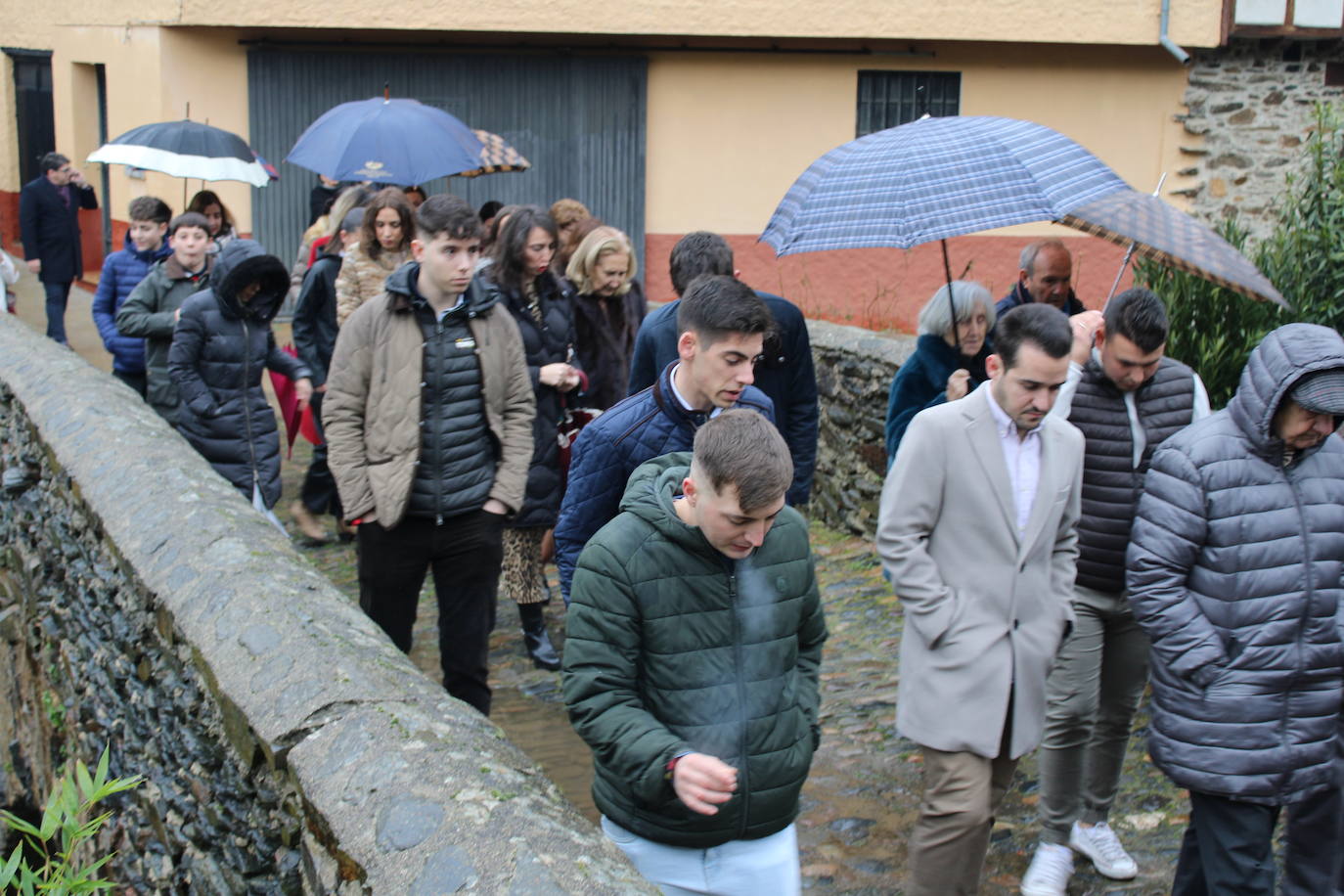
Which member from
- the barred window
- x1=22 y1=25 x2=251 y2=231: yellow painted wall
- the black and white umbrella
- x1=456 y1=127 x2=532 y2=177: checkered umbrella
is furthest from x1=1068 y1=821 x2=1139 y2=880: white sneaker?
the barred window

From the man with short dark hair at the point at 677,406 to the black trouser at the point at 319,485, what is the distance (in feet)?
15.2

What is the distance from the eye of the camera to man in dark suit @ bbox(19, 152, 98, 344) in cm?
1387

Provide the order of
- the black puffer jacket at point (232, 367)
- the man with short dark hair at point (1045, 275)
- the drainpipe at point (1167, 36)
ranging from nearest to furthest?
the man with short dark hair at point (1045, 275) → the black puffer jacket at point (232, 367) → the drainpipe at point (1167, 36)

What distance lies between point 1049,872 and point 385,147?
6.47m

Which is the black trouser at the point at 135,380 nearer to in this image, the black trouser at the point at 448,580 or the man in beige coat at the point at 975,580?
the black trouser at the point at 448,580

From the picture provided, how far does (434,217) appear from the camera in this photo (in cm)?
502

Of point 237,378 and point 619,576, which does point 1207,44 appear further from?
point 619,576

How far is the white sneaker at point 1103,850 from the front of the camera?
483cm

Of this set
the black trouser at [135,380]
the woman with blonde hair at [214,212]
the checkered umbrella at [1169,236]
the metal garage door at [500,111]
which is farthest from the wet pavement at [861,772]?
the metal garage door at [500,111]

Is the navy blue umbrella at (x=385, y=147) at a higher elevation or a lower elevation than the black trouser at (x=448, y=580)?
higher

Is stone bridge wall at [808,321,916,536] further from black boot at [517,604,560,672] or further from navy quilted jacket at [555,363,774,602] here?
navy quilted jacket at [555,363,774,602]

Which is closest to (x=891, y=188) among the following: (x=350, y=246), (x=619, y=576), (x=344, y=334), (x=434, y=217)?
(x=434, y=217)

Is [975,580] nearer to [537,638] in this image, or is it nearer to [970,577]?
[970,577]

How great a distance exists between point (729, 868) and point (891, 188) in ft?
8.33
